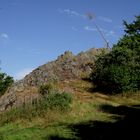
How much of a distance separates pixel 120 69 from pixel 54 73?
7709mm

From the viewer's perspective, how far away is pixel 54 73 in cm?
4259

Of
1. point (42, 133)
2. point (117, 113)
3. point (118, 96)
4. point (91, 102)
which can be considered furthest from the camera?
point (118, 96)

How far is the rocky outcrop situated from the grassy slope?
13.8 ft

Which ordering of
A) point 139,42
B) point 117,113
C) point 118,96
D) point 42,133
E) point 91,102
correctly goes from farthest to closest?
point 139,42 → point 118,96 → point 91,102 → point 117,113 → point 42,133

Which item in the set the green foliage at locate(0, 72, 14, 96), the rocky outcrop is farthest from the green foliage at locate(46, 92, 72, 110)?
the green foliage at locate(0, 72, 14, 96)

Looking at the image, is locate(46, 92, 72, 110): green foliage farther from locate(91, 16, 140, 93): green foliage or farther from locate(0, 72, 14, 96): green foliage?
locate(0, 72, 14, 96): green foliage

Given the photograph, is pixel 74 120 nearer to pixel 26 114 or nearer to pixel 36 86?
pixel 26 114

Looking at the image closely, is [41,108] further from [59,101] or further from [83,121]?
[83,121]

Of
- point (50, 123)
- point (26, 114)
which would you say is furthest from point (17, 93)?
point (50, 123)

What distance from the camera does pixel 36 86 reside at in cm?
4000

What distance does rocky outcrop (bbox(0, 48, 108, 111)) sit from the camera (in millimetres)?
38572

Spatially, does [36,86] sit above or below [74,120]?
above

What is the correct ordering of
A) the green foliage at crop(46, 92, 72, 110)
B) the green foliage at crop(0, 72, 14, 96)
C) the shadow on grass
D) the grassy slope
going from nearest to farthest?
the shadow on grass → the grassy slope → the green foliage at crop(46, 92, 72, 110) → the green foliage at crop(0, 72, 14, 96)

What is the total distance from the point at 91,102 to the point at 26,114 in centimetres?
564
